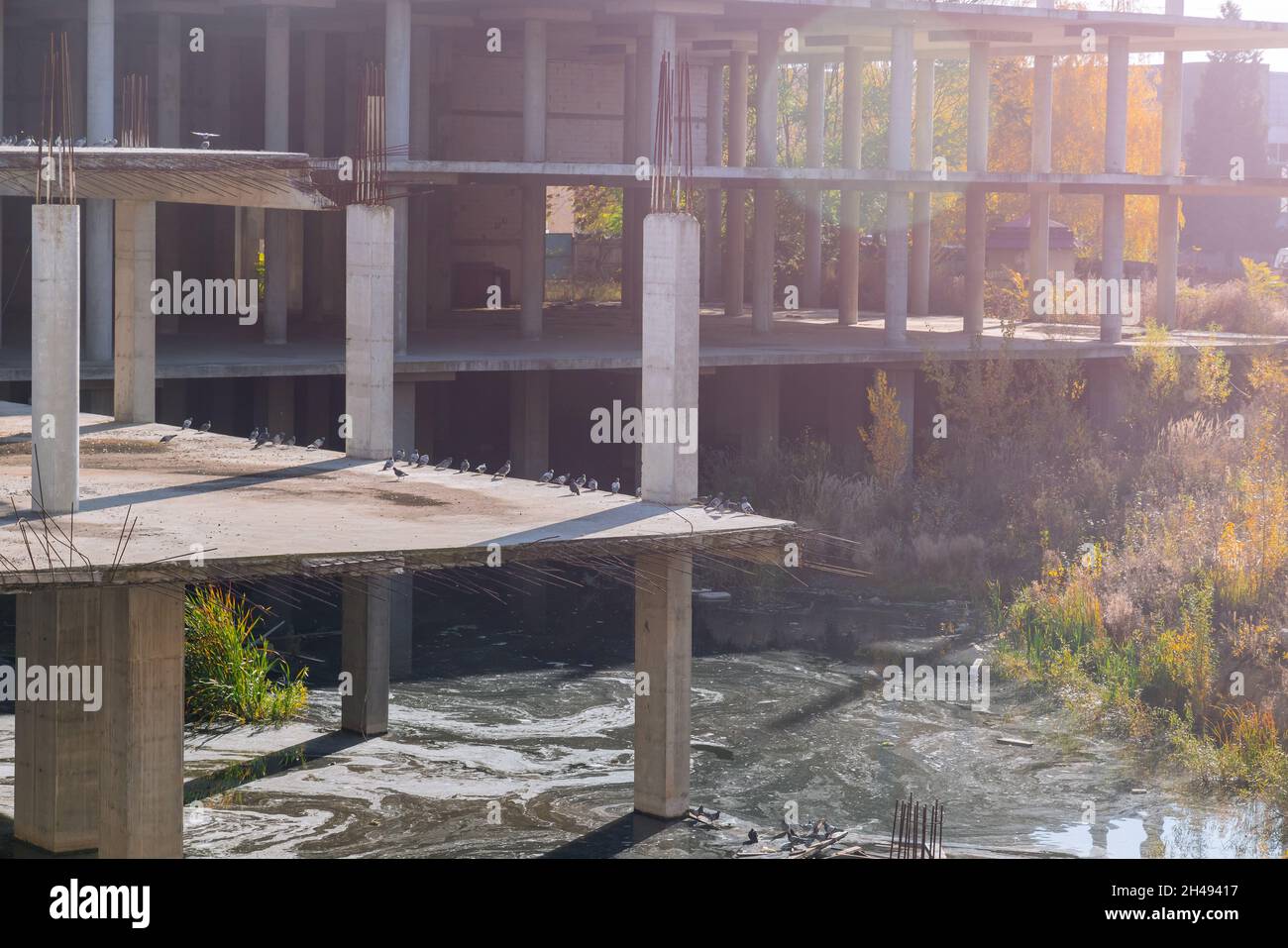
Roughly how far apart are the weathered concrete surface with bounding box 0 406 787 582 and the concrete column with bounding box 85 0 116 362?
262 inches

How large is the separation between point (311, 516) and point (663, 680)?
3.54 m

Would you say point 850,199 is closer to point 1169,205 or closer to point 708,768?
point 1169,205

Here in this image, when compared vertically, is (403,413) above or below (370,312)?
below

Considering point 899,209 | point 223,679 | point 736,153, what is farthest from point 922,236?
point 223,679

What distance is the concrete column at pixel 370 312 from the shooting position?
1808cm

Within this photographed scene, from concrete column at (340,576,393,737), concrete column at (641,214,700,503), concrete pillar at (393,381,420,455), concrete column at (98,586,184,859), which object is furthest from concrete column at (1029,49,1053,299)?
concrete column at (98,586,184,859)

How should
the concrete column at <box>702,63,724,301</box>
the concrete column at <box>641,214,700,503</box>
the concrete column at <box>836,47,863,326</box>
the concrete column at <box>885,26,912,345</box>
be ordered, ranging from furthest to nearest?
the concrete column at <box>702,63,724,301</box> → the concrete column at <box>836,47,863,326</box> → the concrete column at <box>885,26,912,345</box> → the concrete column at <box>641,214,700,503</box>

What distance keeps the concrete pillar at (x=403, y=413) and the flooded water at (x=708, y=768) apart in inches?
156

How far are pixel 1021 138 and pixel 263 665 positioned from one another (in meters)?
43.0

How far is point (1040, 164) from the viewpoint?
128 feet

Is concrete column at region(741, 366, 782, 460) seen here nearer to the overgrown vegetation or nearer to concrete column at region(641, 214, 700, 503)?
the overgrown vegetation

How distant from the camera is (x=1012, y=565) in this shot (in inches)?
1075

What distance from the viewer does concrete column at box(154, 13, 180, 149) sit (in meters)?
29.2

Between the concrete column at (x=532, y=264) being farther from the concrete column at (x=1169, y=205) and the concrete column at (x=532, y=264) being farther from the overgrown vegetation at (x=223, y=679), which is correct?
the concrete column at (x=1169, y=205)
